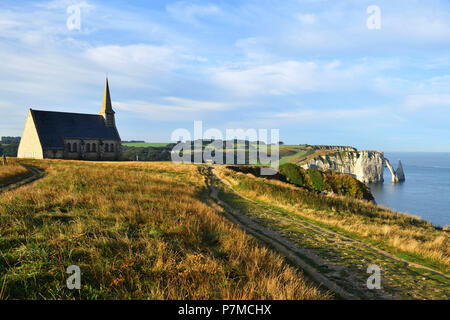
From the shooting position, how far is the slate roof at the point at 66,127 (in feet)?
176

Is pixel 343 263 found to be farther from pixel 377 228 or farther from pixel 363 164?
pixel 363 164

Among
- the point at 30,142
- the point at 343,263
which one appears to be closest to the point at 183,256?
the point at 343,263

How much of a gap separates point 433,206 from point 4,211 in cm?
6080

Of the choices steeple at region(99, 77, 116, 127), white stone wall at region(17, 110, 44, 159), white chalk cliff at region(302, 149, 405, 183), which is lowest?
white chalk cliff at region(302, 149, 405, 183)

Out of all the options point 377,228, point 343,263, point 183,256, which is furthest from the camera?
point 377,228

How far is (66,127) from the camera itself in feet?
188

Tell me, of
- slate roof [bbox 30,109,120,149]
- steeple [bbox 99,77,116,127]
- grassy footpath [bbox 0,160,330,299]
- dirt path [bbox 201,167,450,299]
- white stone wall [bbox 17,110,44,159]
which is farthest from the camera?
steeple [bbox 99,77,116,127]

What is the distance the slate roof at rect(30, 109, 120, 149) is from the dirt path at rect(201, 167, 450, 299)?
189 feet

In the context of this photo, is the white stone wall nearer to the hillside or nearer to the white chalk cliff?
the hillside

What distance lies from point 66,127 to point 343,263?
65944mm

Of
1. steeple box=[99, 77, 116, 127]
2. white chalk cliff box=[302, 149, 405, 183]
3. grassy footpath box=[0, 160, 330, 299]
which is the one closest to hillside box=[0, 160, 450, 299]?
grassy footpath box=[0, 160, 330, 299]

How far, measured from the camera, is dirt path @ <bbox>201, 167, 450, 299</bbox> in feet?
19.2

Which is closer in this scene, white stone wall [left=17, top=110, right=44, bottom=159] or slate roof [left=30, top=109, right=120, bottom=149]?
white stone wall [left=17, top=110, right=44, bottom=159]
